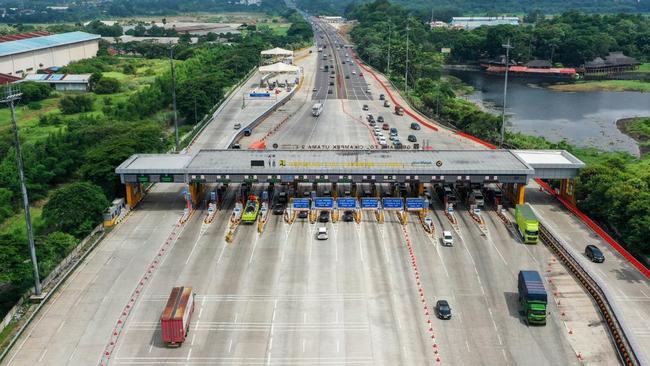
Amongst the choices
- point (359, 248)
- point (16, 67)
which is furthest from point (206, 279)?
point (16, 67)

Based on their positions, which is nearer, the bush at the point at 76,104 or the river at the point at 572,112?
the river at the point at 572,112

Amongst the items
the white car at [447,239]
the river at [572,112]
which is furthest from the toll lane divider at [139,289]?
the river at [572,112]


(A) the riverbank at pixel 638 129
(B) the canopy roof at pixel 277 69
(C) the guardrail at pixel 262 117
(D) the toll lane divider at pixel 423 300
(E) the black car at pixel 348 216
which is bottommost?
(A) the riverbank at pixel 638 129

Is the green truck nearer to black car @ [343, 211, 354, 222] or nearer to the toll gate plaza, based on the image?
the toll gate plaza

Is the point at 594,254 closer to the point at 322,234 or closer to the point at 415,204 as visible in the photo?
the point at 415,204

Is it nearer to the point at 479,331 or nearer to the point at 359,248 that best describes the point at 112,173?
the point at 359,248

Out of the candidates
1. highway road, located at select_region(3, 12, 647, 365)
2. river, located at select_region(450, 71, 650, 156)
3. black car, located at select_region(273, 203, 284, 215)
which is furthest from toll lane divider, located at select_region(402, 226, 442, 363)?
river, located at select_region(450, 71, 650, 156)

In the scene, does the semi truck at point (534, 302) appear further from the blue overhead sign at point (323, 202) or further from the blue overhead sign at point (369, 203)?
the blue overhead sign at point (323, 202)
